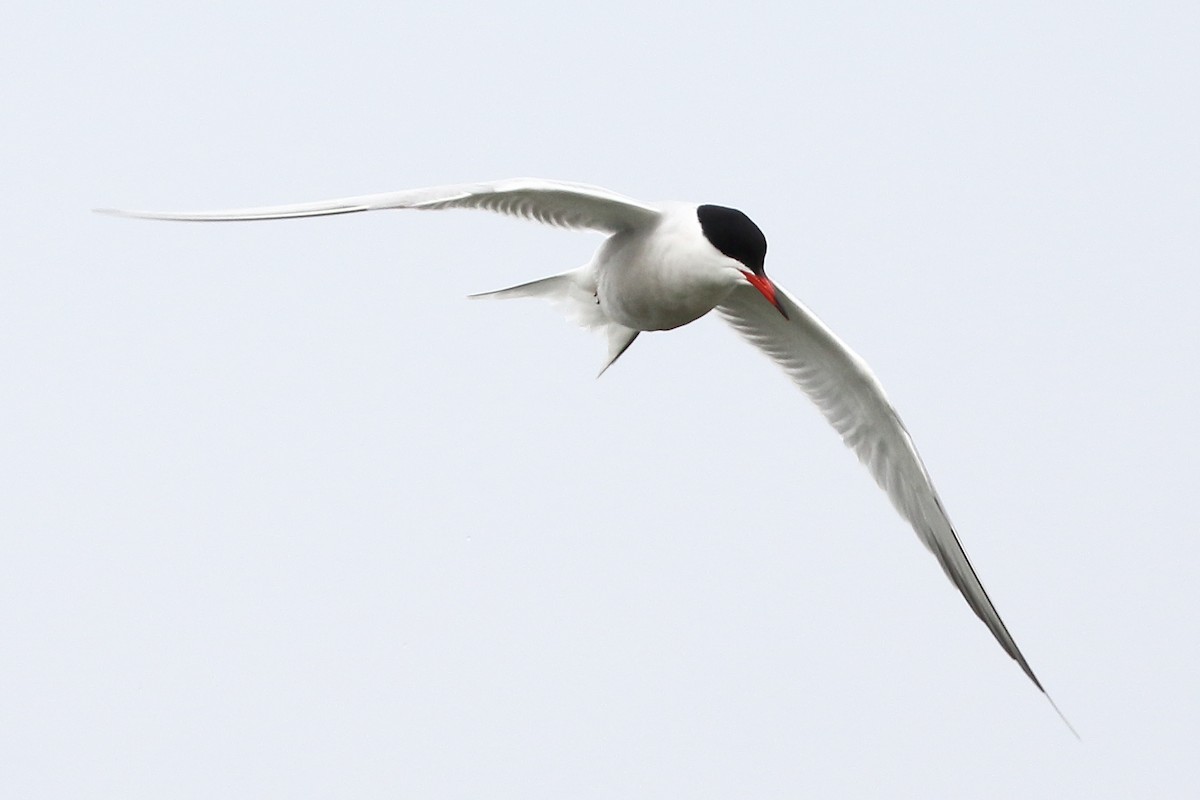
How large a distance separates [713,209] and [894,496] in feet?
7.40

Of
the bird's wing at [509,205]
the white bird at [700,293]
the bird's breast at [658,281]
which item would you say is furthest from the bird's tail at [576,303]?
the bird's wing at [509,205]

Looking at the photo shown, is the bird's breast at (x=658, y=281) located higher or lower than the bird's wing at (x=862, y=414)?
higher

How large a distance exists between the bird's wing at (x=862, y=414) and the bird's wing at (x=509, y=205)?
1.15 metres

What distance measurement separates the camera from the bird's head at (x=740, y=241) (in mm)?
5895

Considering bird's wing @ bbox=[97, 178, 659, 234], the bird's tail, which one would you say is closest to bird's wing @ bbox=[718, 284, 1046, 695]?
the bird's tail

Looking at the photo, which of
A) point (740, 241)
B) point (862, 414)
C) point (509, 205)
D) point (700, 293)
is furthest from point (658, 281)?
point (862, 414)

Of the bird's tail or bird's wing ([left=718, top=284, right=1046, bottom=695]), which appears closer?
bird's wing ([left=718, top=284, right=1046, bottom=695])

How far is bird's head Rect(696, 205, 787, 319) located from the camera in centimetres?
589

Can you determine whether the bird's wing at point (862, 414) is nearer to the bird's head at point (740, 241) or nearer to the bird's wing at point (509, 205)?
the bird's head at point (740, 241)

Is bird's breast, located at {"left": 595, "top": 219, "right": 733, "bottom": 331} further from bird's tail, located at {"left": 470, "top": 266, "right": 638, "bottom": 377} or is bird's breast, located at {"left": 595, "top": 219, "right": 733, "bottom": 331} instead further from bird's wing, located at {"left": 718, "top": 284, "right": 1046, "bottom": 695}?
bird's wing, located at {"left": 718, "top": 284, "right": 1046, "bottom": 695}

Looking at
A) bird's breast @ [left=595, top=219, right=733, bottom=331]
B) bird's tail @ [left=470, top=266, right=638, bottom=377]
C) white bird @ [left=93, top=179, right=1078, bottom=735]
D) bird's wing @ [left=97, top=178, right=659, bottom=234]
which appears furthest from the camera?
bird's tail @ [left=470, top=266, right=638, bottom=377]

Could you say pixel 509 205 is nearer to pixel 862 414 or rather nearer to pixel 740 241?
pixel 740 241

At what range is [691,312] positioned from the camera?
20.7 feet

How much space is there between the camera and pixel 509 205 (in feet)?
19.5
